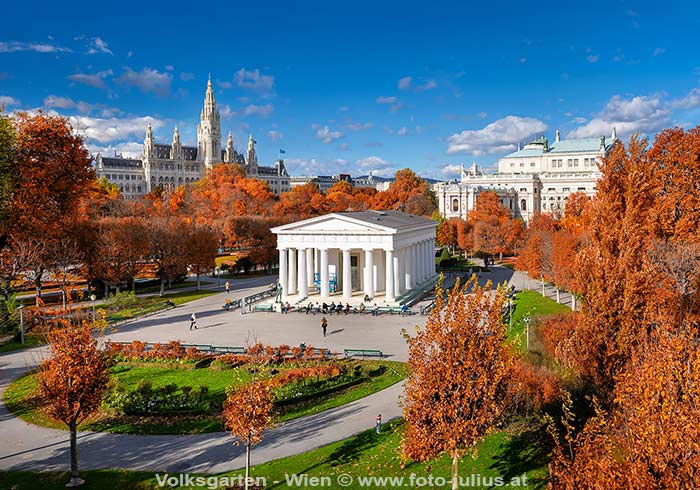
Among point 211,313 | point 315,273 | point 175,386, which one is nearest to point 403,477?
point 175,386

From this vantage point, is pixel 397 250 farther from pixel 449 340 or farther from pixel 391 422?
pixel 449 340

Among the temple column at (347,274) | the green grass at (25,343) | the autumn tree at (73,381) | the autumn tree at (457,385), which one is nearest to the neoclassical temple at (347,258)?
the temple column at (347,274)

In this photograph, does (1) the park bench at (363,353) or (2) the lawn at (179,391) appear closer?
(2) the lawn at (179,391)

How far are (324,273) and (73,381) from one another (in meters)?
29.8

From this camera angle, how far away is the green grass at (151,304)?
43.3 meters

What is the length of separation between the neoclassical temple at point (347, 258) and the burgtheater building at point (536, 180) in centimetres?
5788

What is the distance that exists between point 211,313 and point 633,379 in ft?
119

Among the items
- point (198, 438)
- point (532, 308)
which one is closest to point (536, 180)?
point (532, 308)

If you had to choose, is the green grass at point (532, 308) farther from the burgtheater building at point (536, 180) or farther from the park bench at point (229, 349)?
the burgtheater building at point (536, 180)

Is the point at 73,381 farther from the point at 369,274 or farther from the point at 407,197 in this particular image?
the point at 407,197

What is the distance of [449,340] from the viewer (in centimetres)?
1401

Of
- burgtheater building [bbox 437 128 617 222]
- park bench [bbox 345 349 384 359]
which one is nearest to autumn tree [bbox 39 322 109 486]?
park bench [bbox 345 349 384 359]

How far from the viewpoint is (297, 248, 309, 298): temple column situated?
46.6m

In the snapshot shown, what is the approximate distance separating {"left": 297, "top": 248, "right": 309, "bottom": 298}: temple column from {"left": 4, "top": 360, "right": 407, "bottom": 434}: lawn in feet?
59.6
